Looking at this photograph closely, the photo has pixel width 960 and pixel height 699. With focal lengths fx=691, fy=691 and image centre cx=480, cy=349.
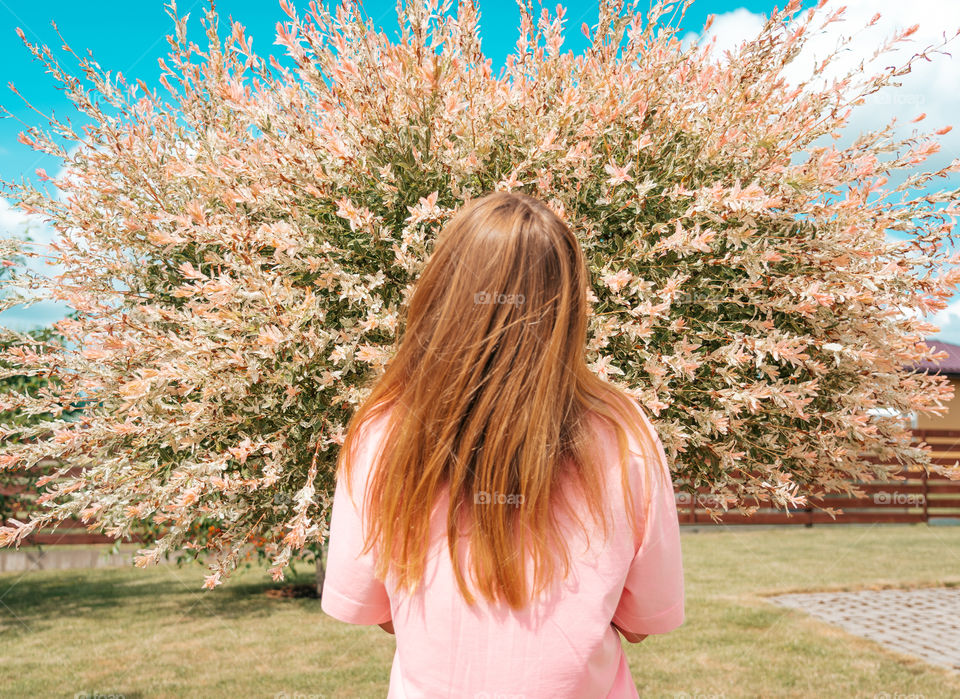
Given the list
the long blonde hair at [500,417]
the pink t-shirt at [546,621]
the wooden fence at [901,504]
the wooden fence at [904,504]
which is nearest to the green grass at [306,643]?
the wooden fence at [901,504]

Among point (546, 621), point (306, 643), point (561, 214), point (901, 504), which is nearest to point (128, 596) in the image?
point (306, 643)

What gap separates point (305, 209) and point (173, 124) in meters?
1.19

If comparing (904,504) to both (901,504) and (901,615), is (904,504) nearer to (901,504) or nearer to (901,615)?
(901,504)

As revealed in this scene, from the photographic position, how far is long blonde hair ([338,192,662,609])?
147cm

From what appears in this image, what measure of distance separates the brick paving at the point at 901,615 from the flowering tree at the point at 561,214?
608 cm

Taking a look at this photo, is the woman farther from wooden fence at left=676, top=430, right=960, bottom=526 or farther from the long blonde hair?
wooden fence at left=676, top=430, right=960, bottom=526

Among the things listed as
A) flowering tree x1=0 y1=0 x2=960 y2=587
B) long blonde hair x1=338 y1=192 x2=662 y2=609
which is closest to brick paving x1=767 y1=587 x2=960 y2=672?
flowering tree x1=0 y1=0 x2=960 y2=587

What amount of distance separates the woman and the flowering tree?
3.19ft

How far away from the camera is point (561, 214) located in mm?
2672

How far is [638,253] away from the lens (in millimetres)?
2607

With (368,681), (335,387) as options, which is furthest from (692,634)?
(335,387)

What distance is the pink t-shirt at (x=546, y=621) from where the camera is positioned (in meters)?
1.46

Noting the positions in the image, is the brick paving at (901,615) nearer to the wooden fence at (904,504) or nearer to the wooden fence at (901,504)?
the wooden fence at (901,504)

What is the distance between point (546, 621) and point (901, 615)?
950 cm
